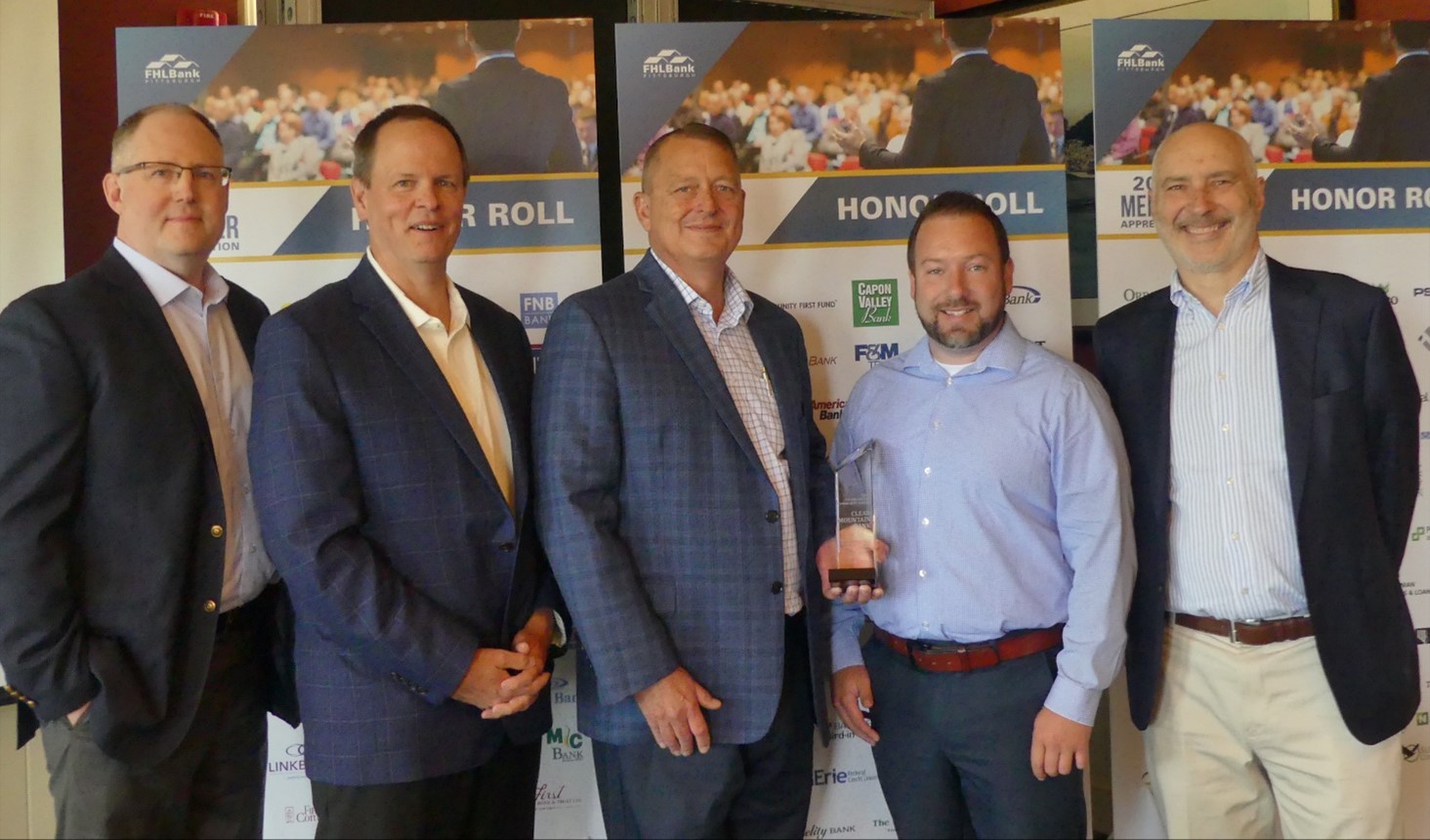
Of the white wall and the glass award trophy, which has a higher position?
the white wall

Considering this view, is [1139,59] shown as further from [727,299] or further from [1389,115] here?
[727,299]

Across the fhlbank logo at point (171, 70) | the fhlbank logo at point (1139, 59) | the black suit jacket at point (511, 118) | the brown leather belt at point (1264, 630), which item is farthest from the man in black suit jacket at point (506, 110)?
the brown leather belt at point (1264, 630)

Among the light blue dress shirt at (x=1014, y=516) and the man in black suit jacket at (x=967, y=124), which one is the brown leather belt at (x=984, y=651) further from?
the man in black suit jacket at (x=967, y=124)

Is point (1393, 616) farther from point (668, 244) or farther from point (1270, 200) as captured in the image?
point (668, 244)

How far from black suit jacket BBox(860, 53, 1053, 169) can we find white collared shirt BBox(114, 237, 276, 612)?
1.96 meters

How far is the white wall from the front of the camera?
3.65m

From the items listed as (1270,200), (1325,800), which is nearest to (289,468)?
(1325,800)

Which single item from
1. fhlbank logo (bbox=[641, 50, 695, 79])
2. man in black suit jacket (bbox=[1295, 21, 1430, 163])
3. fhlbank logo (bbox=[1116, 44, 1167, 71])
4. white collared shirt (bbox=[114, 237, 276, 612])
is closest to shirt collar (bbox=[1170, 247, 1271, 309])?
fhlbank logo (bbox=[1116, 44, 1167, 71])

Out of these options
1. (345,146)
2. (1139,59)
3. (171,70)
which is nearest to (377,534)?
(345,146)

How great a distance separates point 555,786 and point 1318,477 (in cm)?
233

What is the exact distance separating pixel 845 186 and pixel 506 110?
3.52 ft

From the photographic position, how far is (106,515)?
2.11 m

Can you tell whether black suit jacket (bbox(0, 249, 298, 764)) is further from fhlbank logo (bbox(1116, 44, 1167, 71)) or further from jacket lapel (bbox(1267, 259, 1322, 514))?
fhlbank logo (bbox(1116, 44, 1167, 71))

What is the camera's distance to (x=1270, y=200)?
3482mm
